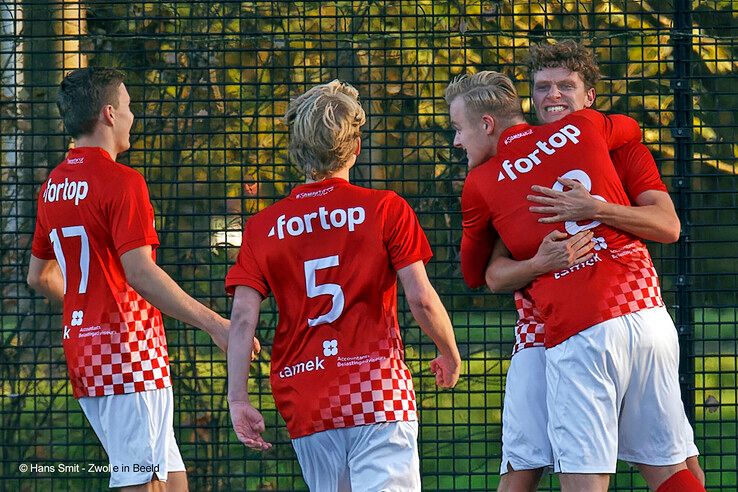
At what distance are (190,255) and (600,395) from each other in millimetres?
3398

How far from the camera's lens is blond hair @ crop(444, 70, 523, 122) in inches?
170

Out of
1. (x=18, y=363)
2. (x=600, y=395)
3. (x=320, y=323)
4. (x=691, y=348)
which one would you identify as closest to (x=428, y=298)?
(x=320, y=323)

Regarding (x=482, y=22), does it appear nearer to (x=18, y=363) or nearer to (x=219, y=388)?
(x=219, y=388)

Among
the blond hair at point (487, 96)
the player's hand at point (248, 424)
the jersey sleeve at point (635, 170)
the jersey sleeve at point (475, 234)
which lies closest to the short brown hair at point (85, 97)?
the blond hair at point (487, 96)

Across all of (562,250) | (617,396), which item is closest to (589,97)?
(562,250)

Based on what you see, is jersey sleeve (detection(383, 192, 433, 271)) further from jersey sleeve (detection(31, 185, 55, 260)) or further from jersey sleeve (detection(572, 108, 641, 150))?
jersey sleeve (detection(31, 185, 55, 260))

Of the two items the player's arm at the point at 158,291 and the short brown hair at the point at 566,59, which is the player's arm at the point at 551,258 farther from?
the player's arm at the point at 158,291

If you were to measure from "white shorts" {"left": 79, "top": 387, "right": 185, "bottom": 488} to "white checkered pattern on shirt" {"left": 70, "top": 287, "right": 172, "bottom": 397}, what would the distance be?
4cm

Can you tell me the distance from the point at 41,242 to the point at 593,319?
7.79ft

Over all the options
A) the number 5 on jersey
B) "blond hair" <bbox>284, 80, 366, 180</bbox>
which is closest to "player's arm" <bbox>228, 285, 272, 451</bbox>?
the number 5 on jersey

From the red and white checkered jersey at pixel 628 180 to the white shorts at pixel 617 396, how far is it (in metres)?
0.36

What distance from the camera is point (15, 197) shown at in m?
6.39

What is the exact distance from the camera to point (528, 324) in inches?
176

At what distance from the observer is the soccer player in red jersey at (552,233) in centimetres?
407
